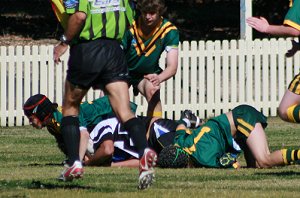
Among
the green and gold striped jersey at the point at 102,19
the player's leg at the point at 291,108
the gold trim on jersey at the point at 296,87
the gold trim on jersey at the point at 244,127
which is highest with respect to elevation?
the green and gold striped jersey at the point at 102,19

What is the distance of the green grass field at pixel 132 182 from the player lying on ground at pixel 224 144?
0.69 ft

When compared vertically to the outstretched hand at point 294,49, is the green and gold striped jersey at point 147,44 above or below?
below

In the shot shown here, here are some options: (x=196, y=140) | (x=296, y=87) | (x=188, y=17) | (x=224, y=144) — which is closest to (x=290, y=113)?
(x=296, y=87)

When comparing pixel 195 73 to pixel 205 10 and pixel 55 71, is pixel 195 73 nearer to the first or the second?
pixel 55 71

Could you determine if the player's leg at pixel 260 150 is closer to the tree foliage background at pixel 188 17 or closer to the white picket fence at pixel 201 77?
the white picket fence at pixel 201 77

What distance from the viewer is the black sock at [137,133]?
34.2 feet

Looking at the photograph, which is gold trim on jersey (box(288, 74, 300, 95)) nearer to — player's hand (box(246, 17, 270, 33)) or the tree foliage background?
player's hand (box(246, 17, 270, 33))

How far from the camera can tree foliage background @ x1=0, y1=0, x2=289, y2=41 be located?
30.1 metres

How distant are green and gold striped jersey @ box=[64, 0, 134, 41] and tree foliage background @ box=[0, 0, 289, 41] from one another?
18.7 metres

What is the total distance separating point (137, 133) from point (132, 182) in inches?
36.2

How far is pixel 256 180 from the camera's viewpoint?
11.5 metres

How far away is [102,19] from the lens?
34.3 feet

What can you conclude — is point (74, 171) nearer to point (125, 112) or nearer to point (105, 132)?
point (125, 112)

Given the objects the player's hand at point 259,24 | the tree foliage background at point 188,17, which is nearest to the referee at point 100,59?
the player's hand at point 259,24
